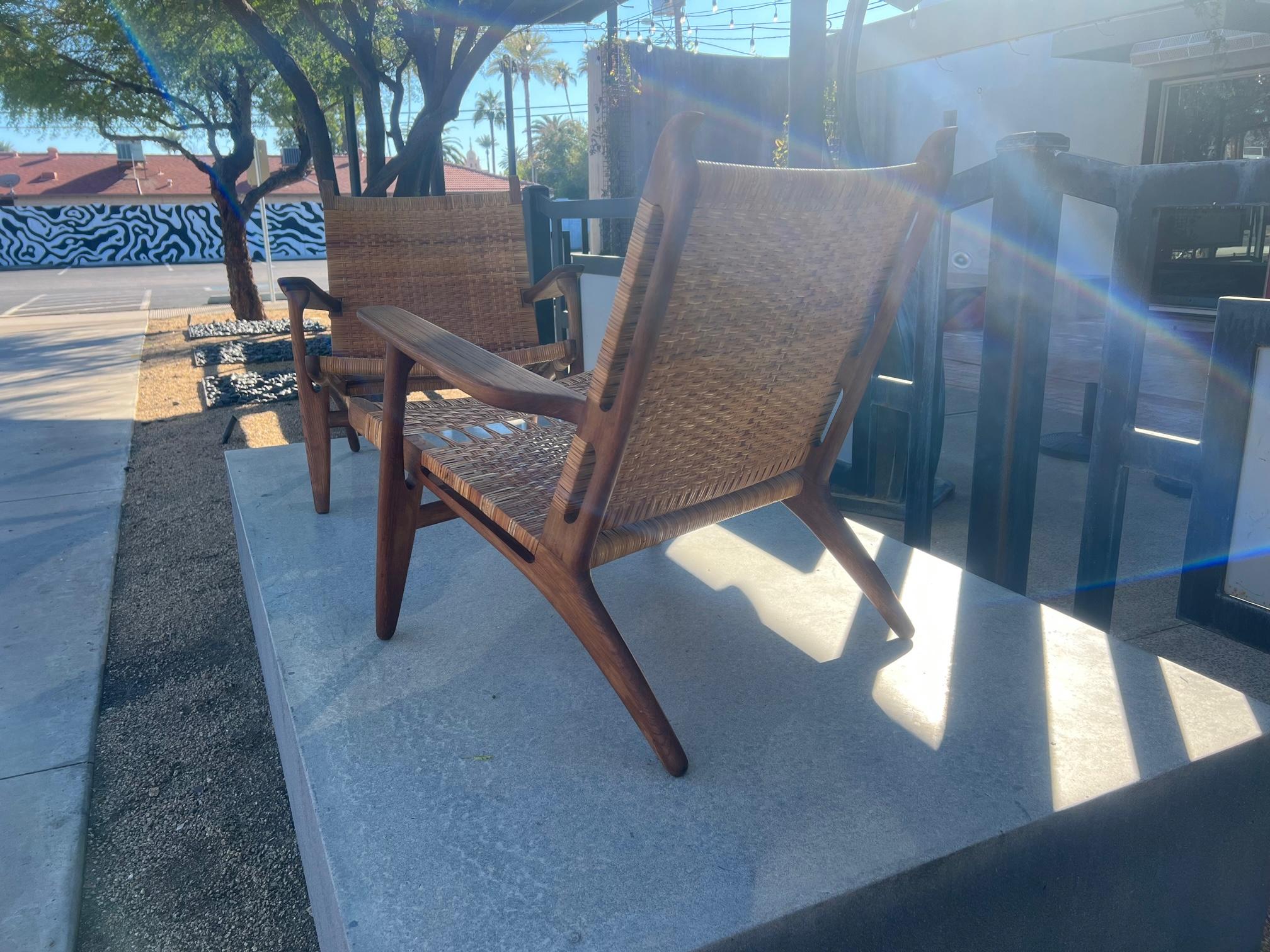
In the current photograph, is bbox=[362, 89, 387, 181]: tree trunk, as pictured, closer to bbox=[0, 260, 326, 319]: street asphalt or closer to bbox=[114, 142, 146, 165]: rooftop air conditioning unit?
bbox=[0, 260, 326, 319]: street asphalt

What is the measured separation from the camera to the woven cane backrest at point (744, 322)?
1.10m

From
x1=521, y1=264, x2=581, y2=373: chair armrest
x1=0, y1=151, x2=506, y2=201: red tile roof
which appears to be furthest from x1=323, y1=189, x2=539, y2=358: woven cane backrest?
x1=0, y1=151, x2=506, y2=201: red tile roof

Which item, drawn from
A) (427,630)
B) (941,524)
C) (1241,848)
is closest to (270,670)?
(427,630)

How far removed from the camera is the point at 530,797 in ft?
4.01

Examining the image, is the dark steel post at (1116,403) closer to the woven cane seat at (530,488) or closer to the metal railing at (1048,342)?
the metal railing at (1048,342)

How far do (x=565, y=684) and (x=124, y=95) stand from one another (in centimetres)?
1023

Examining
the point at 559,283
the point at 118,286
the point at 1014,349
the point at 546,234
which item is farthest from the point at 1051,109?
the point at 118,286

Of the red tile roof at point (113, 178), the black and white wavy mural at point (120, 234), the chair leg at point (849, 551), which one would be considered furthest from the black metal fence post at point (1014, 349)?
the red tile roof at point (113, 178)

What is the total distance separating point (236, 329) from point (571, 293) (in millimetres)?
7614

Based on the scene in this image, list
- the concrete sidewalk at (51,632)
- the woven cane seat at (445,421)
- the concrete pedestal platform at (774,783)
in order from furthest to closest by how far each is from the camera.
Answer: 1. the woven cane seat at (445,421)
2. the concrete sidewalk at (51,632)
3. the concrete pedestal platform at (774,783)

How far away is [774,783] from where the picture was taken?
1249 mm

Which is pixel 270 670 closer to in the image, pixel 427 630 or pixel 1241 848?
pixel 427 630

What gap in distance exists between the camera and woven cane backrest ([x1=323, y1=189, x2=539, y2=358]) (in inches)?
119

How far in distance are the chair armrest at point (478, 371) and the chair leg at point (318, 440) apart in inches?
36.8
